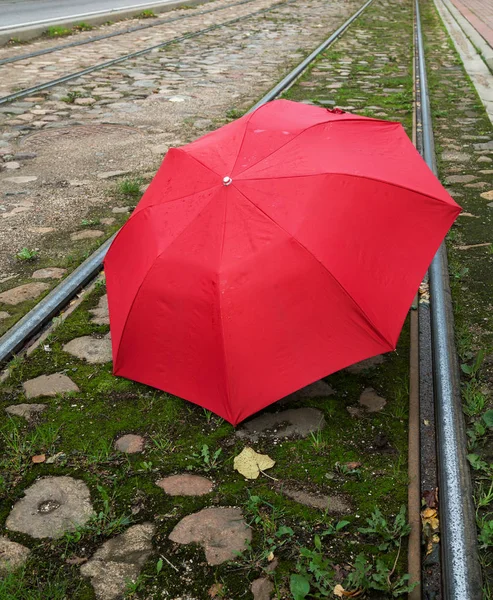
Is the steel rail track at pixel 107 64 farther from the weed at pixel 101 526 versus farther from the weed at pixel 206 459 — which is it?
the weed at pixel 101 526

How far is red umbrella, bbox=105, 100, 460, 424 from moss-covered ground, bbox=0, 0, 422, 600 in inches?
9.0

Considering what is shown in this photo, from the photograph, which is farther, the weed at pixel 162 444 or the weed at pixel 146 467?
the weed at pixel 162 444

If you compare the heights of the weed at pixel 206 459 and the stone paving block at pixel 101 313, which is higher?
the stone paving block at pixel 101 313

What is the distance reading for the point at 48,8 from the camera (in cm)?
1728

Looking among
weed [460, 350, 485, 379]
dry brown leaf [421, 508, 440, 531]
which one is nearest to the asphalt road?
weed [460, 350, 485, 379]

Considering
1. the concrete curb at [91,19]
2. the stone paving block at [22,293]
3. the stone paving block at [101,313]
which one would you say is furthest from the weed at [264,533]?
the concrete curb at [91,19]

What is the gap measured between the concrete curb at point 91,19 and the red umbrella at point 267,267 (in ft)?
38.6

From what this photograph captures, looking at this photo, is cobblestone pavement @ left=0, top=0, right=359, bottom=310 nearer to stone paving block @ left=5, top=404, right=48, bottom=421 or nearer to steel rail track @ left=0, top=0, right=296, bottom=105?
steel rail track @ left=0, top=0, right=296, bottom=105

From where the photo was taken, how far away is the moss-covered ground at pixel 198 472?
1963 mm

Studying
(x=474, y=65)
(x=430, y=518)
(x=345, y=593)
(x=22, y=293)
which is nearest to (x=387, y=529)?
(x=430, y=518)

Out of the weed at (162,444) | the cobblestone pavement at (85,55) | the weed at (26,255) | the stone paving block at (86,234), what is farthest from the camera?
the cobblestone pavement at (85,55)

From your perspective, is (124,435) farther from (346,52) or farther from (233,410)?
(346,52)

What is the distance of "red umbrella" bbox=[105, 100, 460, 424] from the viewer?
2.29 meters

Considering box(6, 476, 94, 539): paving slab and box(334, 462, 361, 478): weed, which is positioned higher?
box(334, 462, 361, 478): weed
